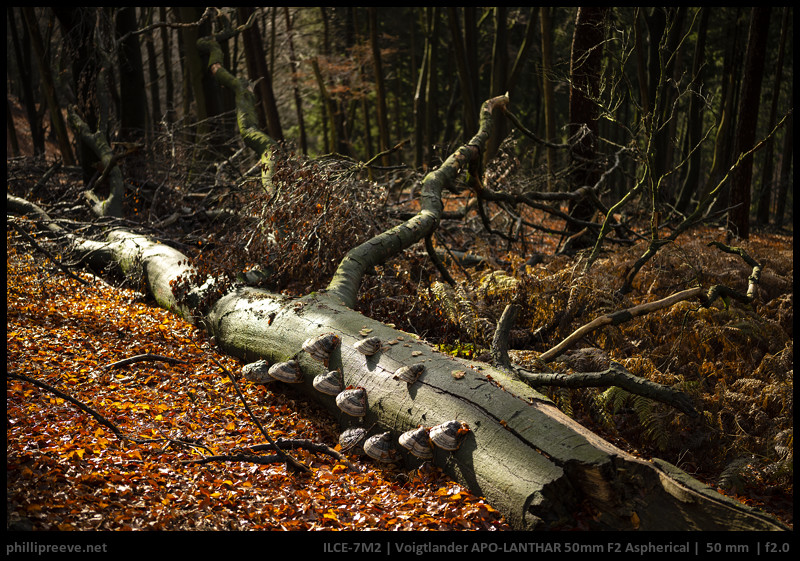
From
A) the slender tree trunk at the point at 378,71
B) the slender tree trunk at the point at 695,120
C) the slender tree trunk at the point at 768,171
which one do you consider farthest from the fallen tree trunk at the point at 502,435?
the slender tree trunk at the point at 768,171

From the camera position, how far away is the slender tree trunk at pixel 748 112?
1006cm

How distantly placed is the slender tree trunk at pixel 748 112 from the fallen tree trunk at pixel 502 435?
7.95 metres

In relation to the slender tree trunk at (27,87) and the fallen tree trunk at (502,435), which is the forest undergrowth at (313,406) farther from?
the slender tree trunk at (27,87)

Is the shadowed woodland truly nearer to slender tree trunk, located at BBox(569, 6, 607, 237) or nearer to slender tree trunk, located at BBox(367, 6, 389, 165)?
slender tree trunk, located at BBox(569, 6, 607, 237)

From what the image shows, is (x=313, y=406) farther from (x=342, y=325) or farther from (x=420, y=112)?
(x=420, y=112)

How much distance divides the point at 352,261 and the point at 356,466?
250 cm

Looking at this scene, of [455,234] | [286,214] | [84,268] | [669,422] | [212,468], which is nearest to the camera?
[212,468]

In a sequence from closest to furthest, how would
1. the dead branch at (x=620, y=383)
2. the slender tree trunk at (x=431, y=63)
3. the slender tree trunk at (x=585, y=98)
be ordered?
the dead branch at (x=620, y=383)
the slender tree trunk at (x=585, y=98)
the slender tree trunk at (x=431, y=63)

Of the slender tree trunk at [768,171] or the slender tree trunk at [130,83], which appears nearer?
the slender tree trunk at [130,83]

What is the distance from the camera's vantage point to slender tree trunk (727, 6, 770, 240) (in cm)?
1006

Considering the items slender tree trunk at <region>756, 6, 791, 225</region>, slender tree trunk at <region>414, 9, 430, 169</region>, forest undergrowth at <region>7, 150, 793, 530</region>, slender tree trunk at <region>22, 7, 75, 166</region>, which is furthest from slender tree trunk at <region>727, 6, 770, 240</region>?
slender tree trunk at <region>22, 7, 75, 166</region>

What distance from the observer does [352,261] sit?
6.00 meters
